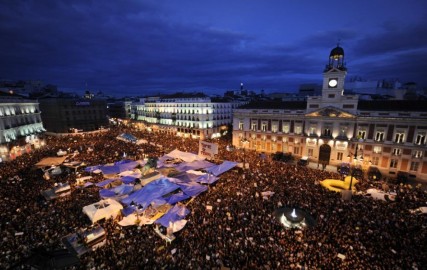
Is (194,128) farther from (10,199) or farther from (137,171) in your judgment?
(10,199)

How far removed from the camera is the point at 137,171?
2927 centimetres

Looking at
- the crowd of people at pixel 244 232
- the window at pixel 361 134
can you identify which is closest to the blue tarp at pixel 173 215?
the crowd of people at pixel 244 232

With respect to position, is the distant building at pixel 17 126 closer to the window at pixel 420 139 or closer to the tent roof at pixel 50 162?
the tent roof at pixel 50 162

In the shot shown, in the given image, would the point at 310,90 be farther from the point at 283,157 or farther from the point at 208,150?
the point at 208,150

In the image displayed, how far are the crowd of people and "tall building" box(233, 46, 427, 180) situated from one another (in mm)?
10283

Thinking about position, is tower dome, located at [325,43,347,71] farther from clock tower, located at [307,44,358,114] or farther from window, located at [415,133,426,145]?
window, located at [415,133,426,145]

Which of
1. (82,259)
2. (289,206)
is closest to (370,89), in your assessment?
(289,206)

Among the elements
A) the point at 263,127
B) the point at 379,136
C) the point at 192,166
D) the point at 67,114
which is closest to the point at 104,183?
the point at 192,166

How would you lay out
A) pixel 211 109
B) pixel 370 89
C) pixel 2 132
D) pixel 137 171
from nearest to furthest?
pixel 137 171 < pixel 2 132 < pixel 211 109 < pixel 370 89

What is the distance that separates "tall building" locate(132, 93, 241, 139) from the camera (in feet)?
206

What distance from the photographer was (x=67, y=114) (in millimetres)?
70438

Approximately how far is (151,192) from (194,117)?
44.5 m

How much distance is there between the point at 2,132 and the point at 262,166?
5102 cm

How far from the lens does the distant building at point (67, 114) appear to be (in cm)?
6956
